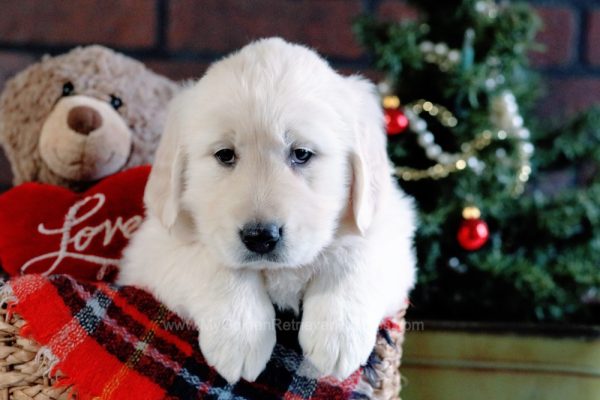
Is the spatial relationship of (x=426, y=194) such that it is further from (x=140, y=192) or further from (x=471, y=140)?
(x=140, y=192)

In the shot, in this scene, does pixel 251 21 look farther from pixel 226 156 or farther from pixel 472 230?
pixel 226 156

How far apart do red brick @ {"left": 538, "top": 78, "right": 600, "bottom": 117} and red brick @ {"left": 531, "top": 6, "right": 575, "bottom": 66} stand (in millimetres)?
81

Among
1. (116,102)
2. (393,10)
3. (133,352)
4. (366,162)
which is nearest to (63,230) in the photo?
(116,102)

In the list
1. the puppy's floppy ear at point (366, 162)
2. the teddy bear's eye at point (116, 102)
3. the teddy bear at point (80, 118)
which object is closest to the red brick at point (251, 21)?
the teddy bear at point (80, 118)

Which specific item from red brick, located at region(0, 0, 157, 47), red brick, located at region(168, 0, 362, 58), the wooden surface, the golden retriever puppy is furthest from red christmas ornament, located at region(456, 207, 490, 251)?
red brick, located at region(0, 0, 157, 47)

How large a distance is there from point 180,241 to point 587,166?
1.83 meters

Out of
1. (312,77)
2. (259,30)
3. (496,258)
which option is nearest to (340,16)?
(259,30)

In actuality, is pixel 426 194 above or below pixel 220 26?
below

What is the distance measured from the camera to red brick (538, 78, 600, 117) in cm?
246

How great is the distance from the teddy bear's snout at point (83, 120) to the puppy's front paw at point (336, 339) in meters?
0.77

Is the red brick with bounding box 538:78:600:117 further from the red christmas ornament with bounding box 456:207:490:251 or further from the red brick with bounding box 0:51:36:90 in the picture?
the red brick with bounding box 0:51:36:90

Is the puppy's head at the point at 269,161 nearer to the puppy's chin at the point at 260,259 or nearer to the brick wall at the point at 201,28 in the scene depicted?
the puppy's chin at the point at 260,259

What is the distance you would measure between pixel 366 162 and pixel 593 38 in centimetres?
164

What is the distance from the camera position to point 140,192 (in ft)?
5.13
